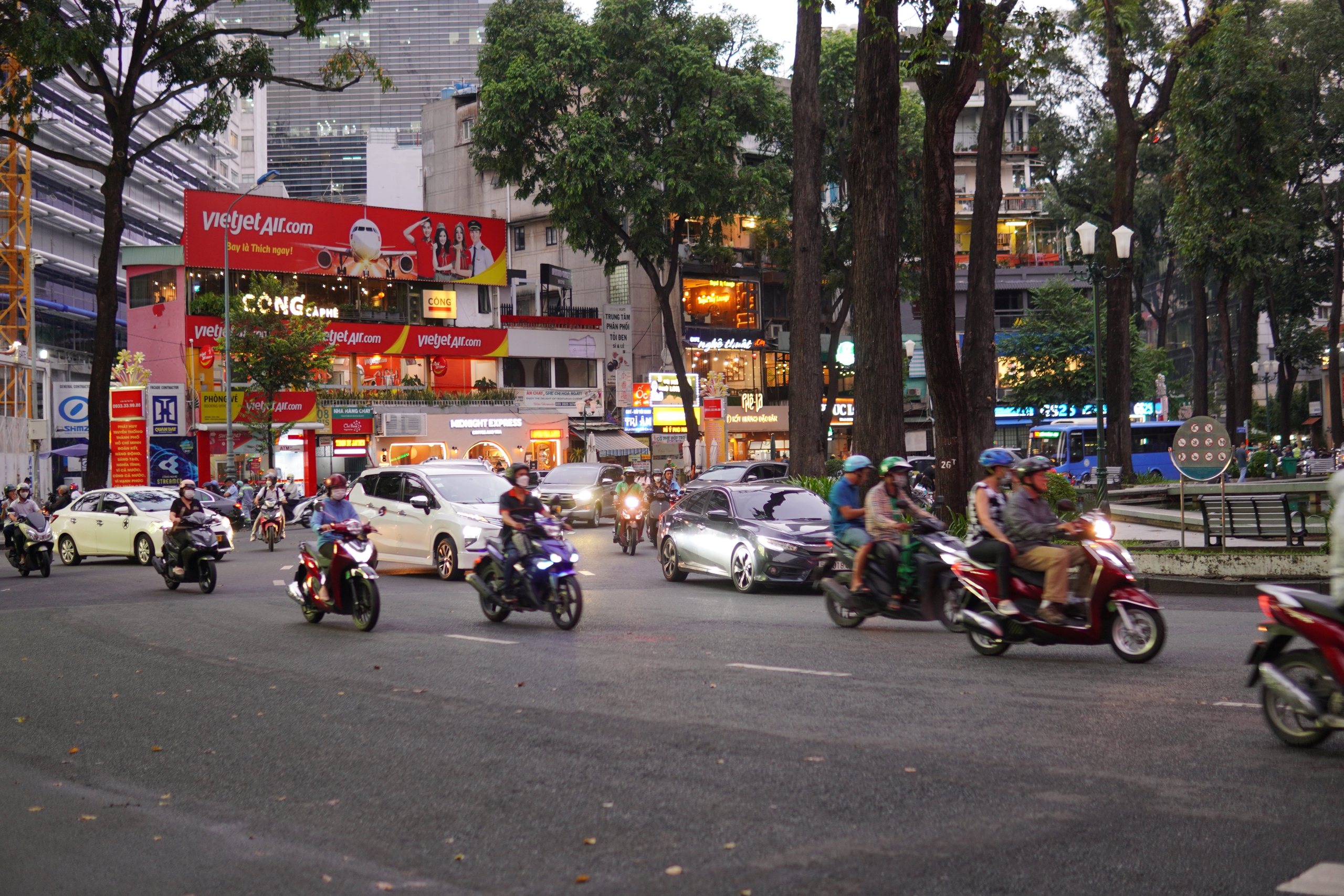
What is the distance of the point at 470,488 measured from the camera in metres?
20.4

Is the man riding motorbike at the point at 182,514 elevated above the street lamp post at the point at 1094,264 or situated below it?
below

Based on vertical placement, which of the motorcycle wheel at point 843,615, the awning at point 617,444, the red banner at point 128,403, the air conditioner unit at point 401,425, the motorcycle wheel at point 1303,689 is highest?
the red banner at point 128,403

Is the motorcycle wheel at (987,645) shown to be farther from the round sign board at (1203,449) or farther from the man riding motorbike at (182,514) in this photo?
the man riding motorbike at (182,514)

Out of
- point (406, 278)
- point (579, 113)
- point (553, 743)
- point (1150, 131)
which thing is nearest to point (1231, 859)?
point (553, 743)

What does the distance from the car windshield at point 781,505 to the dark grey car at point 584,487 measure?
1807cm

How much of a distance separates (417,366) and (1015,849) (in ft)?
185

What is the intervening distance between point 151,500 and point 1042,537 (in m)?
21.4

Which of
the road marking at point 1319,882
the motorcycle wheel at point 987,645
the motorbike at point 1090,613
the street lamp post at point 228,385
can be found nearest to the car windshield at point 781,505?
the motorcycle wheel at point 987,645

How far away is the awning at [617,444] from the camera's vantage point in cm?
6222

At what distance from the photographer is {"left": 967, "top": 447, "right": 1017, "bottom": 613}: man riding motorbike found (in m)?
10.3

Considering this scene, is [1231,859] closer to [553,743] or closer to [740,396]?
[553,743]

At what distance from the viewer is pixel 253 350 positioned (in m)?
49.6

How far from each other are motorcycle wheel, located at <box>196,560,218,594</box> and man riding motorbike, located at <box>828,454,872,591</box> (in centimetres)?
1068

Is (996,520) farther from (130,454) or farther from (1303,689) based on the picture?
(130,454)
